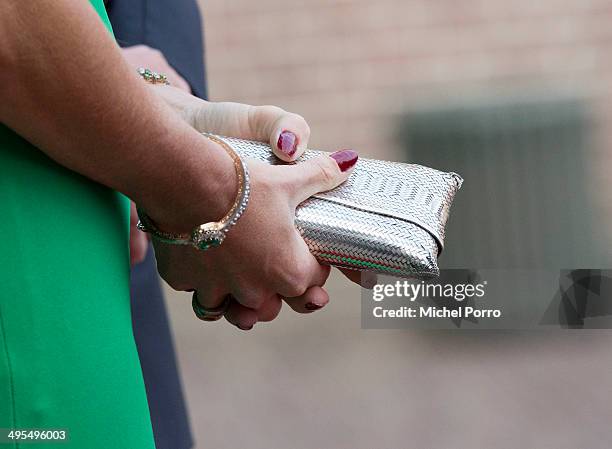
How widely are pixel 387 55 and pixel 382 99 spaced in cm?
21

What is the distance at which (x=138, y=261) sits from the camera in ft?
5.35

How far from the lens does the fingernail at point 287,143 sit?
1364 mm

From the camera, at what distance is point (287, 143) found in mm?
1367

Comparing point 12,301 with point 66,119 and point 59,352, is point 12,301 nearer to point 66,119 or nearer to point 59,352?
point 59,352

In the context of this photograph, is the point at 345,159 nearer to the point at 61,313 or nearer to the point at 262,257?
the point at 262,257

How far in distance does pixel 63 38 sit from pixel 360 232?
49cm

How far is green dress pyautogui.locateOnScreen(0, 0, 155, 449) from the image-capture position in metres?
0.97

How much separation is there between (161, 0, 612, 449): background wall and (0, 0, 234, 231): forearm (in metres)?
3.09

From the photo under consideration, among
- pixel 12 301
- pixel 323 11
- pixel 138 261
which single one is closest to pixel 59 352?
pixel 12 301

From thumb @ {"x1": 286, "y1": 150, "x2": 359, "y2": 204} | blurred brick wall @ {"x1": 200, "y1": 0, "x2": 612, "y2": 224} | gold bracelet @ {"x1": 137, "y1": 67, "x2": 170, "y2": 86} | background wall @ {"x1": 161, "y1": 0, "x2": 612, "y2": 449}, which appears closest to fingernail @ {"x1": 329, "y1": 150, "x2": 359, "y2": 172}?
thumb @ {"x1": 286, "y1": 150, "x2": 359, "y2": 204}

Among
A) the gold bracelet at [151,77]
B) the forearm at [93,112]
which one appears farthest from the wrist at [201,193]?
the gold bracelet at [151,77]

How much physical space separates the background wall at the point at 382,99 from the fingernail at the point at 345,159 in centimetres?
282

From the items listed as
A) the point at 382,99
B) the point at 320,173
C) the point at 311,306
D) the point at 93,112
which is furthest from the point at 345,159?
the point at 382,99

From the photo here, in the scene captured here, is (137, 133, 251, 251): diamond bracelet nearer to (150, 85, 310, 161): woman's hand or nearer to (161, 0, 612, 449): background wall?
(150, 85, 310, 161): woman's hand
